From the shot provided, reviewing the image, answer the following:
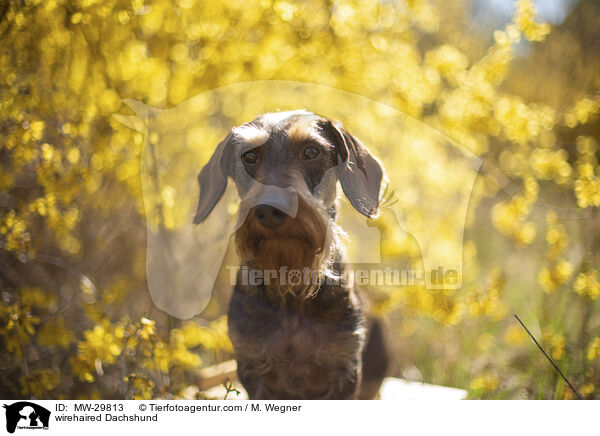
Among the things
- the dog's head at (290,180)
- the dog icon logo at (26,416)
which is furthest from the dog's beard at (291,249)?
the dog icon logo at (26,416)

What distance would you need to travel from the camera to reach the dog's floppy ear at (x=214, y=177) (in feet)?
5.93

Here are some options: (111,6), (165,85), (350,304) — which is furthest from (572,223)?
(111,6)

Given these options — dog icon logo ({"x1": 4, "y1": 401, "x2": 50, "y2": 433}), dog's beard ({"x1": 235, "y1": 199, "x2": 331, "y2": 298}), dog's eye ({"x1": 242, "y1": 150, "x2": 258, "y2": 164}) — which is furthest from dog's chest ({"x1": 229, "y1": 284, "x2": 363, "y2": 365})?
dog icon logo ({"x1": 4, "y1": 401, "x2": 50, "y2": 433})

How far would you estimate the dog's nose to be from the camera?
153cm

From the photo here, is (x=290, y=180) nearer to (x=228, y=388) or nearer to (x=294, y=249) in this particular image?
(x=294, y=249)

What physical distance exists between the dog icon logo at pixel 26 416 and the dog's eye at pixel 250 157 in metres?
1.48

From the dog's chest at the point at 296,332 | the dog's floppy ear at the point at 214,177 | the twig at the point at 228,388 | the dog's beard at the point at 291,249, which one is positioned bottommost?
the twig at the point at 228,388

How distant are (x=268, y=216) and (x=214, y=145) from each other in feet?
2.10

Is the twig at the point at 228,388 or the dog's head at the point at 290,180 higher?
the dog's head at the point at 290,180

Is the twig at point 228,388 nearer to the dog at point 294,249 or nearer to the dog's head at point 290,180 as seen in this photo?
the dog at point 294,249

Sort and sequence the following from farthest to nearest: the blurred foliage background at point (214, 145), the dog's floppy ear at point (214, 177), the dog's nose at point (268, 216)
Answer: the blurred foliage background at point (214, 145)
the dog's floppy ear at point (214, 177)
the dog's nose at point (268, 216)

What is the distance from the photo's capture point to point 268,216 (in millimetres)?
1537

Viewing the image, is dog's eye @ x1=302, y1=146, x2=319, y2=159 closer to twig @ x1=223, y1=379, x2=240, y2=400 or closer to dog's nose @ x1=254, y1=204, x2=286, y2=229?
dog's nose @ x1=254, y1=204, x2=286, y2=229

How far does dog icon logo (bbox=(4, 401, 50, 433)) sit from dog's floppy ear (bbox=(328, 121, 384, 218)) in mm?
1696
